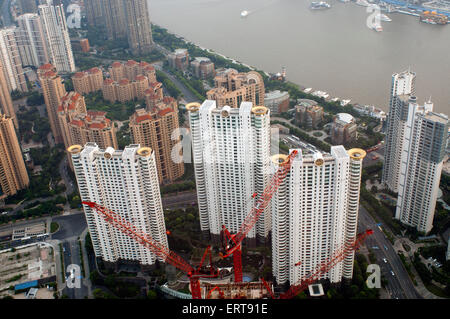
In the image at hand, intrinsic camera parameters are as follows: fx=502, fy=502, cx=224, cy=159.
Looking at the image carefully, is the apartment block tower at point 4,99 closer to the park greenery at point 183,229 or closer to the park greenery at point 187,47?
the park greenery at point 183,229

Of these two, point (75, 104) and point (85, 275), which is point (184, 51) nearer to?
point (75, 104)

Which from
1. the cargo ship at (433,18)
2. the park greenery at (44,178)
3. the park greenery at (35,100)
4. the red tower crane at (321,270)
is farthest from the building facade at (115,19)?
the red tower crane at (321,270)

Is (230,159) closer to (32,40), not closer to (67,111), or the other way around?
(67,111)

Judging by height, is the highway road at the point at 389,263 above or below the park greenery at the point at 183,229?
below

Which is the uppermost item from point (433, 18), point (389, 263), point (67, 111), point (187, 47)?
point (67, 111)

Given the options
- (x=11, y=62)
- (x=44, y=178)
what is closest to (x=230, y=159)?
(x=44, y=178)

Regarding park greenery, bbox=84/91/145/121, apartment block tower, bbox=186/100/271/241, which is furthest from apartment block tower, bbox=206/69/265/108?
apartment block tower, bbox=186/100/271/241
